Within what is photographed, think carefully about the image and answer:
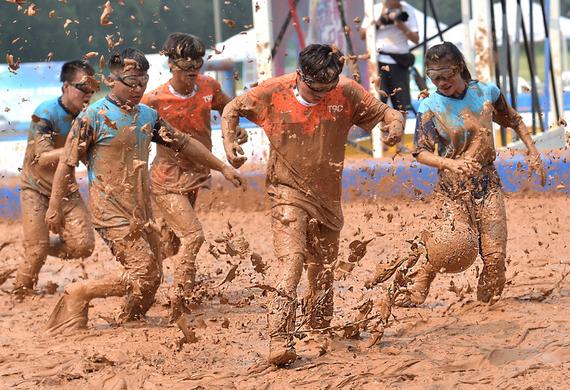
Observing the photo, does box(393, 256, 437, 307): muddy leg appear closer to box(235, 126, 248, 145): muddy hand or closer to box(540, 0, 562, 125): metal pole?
box(235, 126, 248, 145): muddy hand

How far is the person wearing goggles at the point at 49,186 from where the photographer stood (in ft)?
26.3

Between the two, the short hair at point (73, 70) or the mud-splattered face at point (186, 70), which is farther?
the short hair at point (73, 70)

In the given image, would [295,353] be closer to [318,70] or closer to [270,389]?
[270,389]

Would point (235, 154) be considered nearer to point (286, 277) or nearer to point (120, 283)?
point (286, 277)

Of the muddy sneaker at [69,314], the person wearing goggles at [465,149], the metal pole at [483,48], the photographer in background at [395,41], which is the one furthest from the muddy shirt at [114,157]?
the photographer in background at [395,41]

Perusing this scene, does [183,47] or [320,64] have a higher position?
[183,47]

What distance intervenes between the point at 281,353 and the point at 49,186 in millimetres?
3233

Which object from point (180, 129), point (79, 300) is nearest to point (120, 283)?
point (79, 300)

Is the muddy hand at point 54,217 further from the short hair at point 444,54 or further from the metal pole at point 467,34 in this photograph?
the metal pole at point 467,34

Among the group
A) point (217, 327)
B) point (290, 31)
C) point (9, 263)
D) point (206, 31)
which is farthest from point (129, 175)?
point (206, 31)

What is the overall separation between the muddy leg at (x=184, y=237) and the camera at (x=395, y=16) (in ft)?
20.1

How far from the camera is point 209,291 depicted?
8328mm

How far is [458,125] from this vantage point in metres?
6.92

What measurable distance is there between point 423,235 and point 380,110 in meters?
0.78
